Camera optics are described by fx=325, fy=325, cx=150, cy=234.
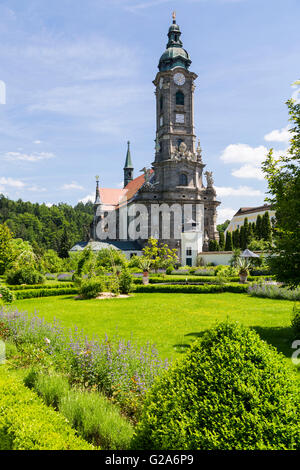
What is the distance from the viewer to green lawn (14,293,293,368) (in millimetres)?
10820

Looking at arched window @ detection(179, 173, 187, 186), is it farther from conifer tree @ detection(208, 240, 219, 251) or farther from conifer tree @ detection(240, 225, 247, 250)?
conifer tree @ detection(240, 225, 247, 250)

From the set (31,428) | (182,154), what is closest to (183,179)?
(182,154)

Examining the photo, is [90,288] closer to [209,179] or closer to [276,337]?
[276,337]

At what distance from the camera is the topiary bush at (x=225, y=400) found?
114 inches

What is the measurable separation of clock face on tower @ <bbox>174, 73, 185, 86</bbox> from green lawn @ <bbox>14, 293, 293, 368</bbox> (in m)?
48.0

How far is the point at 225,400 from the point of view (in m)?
3.12

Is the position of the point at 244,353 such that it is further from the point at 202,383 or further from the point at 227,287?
the point at 227,287

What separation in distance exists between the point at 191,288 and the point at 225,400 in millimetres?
22496

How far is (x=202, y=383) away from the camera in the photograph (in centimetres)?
330

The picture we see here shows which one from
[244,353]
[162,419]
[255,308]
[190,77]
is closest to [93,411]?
[162,419]

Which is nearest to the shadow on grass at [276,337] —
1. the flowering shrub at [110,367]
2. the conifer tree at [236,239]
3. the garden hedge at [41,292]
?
the flowering shrub at [110,367]

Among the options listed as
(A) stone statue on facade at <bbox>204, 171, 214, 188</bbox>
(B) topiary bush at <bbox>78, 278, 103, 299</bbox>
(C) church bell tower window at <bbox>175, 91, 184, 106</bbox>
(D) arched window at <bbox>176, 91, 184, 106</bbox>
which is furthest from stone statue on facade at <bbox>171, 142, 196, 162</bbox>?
(B) topiary bush at <bbox>78, 278, 103, 299</bbox>

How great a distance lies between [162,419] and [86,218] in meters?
134

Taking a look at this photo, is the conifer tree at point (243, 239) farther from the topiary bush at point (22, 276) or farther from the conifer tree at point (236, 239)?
the topiary bush at point (22, 276)
